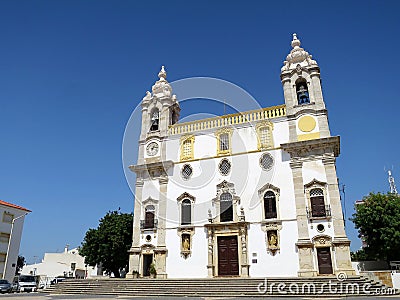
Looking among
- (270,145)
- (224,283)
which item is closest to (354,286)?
(224,283)

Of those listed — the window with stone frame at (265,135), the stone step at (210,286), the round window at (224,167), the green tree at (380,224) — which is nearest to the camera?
the stone step at (210,286)

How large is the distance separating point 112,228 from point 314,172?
61.3 ft

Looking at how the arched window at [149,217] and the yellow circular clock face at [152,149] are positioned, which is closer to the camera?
the arched window at [149,217]

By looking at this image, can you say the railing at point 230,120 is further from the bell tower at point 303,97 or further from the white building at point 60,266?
the white building at point 60,266

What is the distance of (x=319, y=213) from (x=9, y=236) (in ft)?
106

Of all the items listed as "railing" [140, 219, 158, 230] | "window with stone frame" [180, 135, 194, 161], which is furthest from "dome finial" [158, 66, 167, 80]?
"railing" [140, 219, 158, 230]

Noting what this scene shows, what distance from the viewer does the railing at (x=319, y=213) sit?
2144 cm

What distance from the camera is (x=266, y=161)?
24250 mm

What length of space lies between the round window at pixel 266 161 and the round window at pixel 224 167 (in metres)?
2.40

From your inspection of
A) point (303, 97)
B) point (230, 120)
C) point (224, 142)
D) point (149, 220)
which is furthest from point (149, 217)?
point (303, 97)

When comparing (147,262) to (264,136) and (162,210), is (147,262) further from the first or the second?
(264,136)

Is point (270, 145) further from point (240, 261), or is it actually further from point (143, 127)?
point (143, 127)

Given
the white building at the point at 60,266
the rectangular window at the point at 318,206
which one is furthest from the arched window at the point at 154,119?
the white building at the point at 60,266

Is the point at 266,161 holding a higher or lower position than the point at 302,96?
lower
